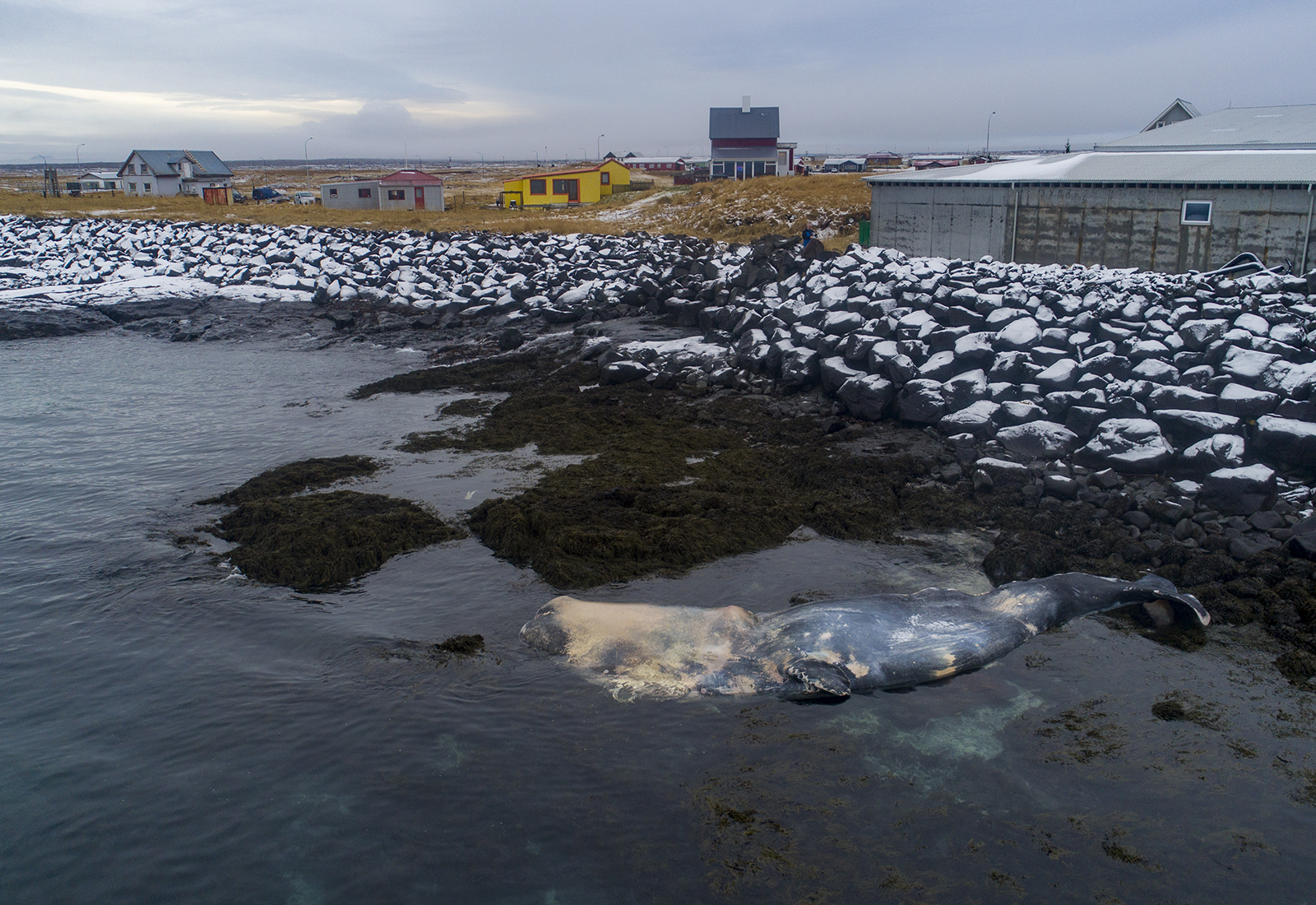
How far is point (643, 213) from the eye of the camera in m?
44.5

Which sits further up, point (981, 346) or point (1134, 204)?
point (1134, 204)

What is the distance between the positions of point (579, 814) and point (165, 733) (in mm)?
3423

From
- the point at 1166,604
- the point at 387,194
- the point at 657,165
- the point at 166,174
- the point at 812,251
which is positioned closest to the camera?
the point at 1166,604

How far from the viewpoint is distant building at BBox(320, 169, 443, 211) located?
52500 millimetres

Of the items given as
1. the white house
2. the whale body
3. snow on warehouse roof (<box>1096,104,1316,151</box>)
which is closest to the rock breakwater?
the whale body

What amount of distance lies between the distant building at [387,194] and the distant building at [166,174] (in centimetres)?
2161

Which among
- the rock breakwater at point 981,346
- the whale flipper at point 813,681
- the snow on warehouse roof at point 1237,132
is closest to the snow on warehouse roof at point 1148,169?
the snow on warehouse roof at point 1237,132

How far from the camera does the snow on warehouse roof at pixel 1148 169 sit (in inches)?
762

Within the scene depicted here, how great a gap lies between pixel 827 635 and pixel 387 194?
52.0 meters

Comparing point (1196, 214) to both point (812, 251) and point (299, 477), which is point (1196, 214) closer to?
point (812, 251)

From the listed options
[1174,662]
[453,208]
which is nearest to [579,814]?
[1174,662]

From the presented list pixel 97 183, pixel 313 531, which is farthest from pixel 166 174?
pixel 313 531

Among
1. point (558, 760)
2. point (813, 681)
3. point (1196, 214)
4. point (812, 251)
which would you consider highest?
point (1196, 214)

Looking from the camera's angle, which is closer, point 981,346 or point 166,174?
point 981,346
